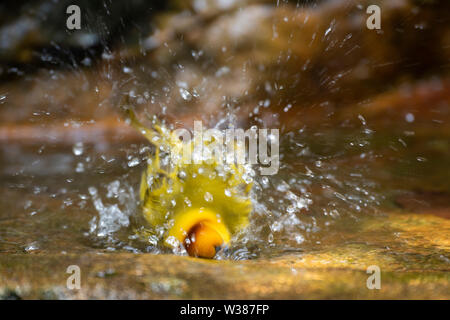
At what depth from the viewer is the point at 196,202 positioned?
114cm

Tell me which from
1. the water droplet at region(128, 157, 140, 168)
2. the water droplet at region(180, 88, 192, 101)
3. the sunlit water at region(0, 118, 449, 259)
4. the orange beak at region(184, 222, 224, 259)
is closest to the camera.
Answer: the orange beak at region(184, 222, 224, 259)

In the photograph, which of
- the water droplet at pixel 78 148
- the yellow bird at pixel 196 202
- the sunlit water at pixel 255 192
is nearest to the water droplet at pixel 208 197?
the yellow bird at pixel 196 202

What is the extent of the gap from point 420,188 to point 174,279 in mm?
1400

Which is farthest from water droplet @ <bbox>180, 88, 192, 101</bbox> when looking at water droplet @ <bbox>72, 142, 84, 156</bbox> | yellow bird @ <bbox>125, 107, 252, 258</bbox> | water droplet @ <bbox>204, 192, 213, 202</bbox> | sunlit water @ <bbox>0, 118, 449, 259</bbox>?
water droplet @ <bbox>204, 192, 213, 202</bbox>

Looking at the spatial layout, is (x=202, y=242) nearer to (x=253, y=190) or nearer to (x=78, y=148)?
(x=253, y=190)

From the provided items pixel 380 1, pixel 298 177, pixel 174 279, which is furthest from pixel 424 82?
pixel 174 279

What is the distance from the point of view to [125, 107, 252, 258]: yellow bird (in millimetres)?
1084

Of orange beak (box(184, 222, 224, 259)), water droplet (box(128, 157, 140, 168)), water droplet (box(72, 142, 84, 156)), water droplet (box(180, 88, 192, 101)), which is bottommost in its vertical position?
orange beak (box(184, 222, 224, 259))

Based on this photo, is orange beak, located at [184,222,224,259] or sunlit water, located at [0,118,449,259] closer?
orange beak, located at [184,222,224,259]

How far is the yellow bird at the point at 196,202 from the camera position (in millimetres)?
1084

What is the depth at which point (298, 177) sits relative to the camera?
1759mm

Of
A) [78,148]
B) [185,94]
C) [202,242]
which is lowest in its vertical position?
[202,242]

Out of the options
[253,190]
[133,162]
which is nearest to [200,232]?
[253,190]

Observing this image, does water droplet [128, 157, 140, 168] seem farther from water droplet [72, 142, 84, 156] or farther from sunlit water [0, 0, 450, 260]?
water droplet [72, 142, 84, 156]
